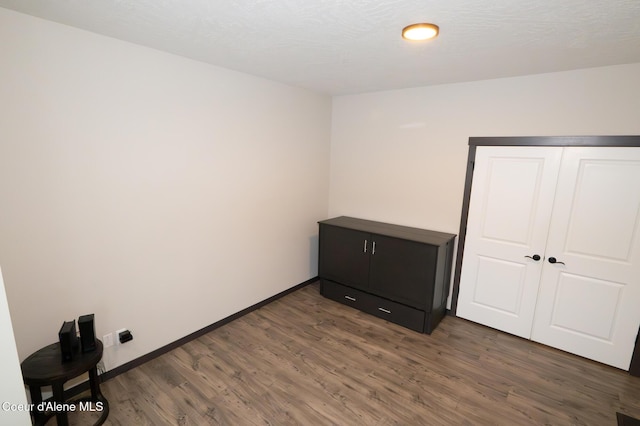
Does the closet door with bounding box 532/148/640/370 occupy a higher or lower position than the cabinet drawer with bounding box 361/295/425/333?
higher

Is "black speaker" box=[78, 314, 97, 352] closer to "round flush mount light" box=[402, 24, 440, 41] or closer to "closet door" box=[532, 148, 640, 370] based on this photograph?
"round flush mount light" box=[402, 24, 440, 41]

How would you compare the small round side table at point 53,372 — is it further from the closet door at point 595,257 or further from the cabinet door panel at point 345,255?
the closet door at point 595,257

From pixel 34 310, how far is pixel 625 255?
4.47 m

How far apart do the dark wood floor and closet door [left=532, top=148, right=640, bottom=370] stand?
24 centimetres

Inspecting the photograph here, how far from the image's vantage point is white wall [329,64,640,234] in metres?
2.48

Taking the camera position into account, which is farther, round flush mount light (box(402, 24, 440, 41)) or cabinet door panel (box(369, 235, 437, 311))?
cabinet door panel (box(369, 235, 437, 311))

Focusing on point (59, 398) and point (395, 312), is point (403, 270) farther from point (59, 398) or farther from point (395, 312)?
point (59, 398)

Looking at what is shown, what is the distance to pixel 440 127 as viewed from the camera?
326cm

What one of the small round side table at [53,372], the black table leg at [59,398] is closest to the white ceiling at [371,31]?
the small round side table at [53,372]

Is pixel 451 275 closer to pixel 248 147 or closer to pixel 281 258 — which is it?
pixel 281 258

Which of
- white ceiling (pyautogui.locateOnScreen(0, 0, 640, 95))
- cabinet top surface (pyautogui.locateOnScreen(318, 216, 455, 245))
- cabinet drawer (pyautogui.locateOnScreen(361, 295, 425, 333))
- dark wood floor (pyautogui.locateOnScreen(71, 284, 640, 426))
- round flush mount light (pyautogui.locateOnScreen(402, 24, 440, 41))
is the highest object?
white ceiling (pyautogui.locateOnScreen(0, 0, 640, 95))

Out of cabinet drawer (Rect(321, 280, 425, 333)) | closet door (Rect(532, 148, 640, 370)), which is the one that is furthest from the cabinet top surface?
closet door (Rect(532, 148, 640, 370))

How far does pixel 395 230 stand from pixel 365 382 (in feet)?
5.33

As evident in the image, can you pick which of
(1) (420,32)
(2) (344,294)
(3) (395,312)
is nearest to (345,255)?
(2) (344,294)
